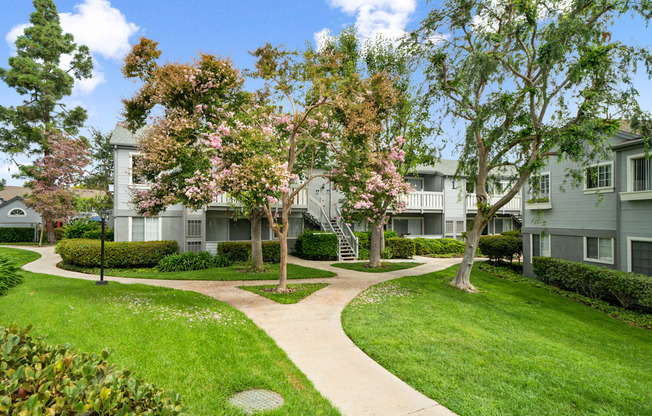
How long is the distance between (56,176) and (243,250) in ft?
56.3

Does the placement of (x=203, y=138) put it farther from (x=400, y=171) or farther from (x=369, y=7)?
(x=400, y=171)

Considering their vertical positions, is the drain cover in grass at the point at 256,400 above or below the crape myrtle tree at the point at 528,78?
below

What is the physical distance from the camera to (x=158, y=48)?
1011 cm

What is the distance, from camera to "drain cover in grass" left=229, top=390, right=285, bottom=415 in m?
3.98

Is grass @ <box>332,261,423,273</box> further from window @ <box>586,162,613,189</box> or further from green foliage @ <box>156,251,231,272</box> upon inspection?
window @ <box>586,162,613,189</box>

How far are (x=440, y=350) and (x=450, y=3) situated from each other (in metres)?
11.2

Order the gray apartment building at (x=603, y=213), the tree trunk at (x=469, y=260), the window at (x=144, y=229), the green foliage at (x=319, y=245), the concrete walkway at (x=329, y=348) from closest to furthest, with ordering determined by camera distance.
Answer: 1. the concrete walkway at (x=329, y=348)
2. the gray apartment building at (x=603, y=213)
3. the tree trunk at (x=469, y=260)
4. the window at (x=144, y=229)
5. the green foliage at (x=319, y=245)

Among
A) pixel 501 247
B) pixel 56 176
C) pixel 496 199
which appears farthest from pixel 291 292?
pixel 56 176

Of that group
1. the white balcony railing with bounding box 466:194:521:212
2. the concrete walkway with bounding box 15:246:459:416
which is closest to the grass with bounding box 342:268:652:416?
the concrete walkway with bounding box 15:246:459:416

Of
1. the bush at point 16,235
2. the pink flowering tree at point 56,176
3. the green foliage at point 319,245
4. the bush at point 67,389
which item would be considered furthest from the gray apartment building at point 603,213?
the bush at point 16,235

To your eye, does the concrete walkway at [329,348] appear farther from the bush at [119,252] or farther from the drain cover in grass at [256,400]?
the bush at [119,252]

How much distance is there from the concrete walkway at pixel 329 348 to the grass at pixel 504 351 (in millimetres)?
287

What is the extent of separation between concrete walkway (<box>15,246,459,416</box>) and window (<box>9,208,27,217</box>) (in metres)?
33.4

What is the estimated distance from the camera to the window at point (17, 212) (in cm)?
3569
